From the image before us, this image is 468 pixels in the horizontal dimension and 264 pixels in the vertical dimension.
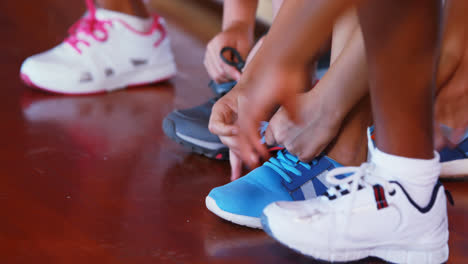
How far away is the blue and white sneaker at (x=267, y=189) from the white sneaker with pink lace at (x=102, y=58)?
69 centimetres

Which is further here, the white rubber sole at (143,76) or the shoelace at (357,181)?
the white rubber sole at (143,76)

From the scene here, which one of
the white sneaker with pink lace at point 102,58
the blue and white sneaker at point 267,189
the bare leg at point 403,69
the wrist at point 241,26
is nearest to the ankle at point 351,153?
the blue and white sneaker at point 267,189

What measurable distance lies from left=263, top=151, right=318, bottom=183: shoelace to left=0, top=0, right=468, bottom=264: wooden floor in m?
0.09

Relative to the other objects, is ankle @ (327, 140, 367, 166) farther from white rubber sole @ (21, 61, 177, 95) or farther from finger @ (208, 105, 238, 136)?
white rubber sole @ (21, 61, 177, 95)

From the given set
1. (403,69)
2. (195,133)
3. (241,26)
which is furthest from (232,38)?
(403,69)

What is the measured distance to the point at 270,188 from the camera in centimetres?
78

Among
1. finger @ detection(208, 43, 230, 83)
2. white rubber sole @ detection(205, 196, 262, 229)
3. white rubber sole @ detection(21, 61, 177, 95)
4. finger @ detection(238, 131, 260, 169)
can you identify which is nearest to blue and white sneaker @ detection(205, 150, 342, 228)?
white rubber sole @ detection(205, 196, 262, 229)

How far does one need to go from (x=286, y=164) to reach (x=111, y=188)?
11.6 inches

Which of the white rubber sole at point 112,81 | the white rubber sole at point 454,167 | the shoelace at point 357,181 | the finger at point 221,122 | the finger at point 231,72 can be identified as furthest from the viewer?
the white rubber sole at point 112,81

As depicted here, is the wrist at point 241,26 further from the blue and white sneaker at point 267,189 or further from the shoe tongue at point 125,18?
the blue and white sneaker at point 267,189

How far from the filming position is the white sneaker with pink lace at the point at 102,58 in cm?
134

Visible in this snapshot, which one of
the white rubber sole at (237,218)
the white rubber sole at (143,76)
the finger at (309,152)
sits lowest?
the white rubber sole at (143,76)

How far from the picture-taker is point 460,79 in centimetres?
85

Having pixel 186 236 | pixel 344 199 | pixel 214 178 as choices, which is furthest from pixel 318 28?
pixel 214 178
